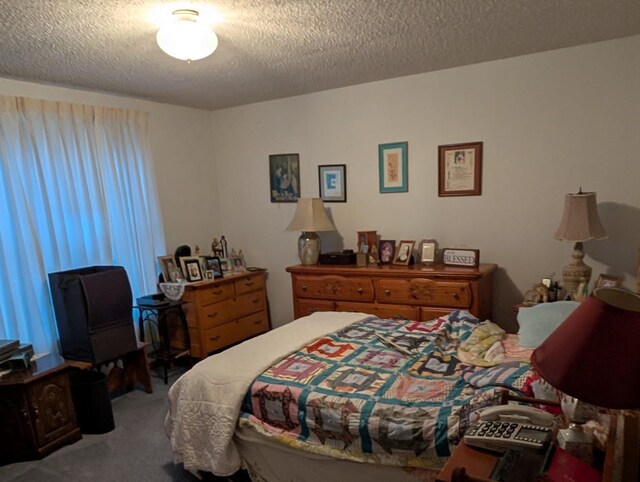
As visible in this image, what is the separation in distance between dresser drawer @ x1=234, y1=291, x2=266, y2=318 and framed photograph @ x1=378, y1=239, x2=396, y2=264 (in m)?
1.38

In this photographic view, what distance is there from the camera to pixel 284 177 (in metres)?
4.20

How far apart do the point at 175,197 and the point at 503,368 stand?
3.36m

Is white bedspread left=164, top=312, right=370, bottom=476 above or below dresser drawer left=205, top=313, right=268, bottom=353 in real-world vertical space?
above

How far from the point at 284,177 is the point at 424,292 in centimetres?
186

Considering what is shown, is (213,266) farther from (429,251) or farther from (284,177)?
(429,251)

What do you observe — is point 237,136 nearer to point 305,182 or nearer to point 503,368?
point 305,182

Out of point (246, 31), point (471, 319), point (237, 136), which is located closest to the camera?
A: point (246, 31)

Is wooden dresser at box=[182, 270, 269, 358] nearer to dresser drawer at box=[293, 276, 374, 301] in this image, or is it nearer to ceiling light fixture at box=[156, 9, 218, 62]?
dresser drawer at box=[293, 276, 374, 301]

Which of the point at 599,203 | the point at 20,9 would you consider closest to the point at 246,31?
the point at 20,9

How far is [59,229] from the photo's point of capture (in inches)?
122

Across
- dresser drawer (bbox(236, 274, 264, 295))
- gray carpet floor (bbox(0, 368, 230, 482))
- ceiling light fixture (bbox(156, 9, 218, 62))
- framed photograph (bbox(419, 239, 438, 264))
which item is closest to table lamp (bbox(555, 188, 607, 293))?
framed photograph (bbox(419, 239, 438, 264))

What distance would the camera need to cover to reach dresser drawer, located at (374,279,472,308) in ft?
9.90

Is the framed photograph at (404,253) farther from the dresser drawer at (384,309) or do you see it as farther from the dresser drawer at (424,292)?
the dresser drawer at (384,309)

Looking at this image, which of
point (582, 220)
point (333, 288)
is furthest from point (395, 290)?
point (582, 220)
